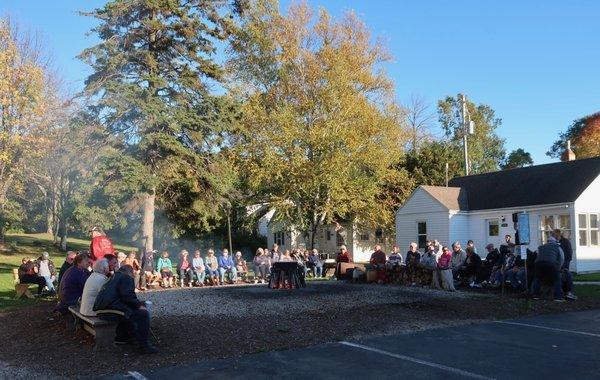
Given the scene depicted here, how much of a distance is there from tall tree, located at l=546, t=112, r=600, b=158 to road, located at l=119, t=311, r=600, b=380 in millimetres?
42364

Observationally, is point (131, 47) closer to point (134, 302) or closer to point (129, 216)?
point (129, 216)

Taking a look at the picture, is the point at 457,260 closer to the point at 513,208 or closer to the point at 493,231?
the point at 513,208

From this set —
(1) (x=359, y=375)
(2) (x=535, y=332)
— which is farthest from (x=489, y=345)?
(1) (x=359, y=375)

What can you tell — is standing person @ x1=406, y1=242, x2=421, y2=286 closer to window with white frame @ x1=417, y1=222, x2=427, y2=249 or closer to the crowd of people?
the crowd of people

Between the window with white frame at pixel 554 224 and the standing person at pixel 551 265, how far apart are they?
33.3 feet

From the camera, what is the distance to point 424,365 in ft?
24.0

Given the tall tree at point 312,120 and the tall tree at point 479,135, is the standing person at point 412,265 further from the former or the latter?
the tall tree at point 479,135

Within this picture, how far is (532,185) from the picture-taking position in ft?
84.5

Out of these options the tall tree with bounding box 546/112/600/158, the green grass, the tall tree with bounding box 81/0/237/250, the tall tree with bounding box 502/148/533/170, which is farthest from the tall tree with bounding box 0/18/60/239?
the tall tree with bounding box 502/148/533/170

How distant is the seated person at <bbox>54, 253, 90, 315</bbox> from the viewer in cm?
1009

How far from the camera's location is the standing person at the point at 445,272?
52.9ft

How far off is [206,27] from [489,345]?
19025mm

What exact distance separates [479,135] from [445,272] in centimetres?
4838

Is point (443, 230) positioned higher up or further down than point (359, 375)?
higher up
